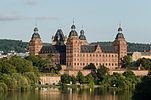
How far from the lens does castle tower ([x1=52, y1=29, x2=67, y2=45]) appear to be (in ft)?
536

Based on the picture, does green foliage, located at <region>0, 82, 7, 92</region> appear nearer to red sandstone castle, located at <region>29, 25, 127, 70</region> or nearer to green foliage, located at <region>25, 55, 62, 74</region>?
green foliage, located at <region>25, 55, 62, 74</region>

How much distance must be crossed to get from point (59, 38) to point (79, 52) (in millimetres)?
17460

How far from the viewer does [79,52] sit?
149 m

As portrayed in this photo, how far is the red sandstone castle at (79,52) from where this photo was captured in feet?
487

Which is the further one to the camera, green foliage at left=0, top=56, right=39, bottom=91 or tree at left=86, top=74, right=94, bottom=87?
tree at left=86, top=74, right=94, bottom=87

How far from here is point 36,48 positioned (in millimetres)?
157250

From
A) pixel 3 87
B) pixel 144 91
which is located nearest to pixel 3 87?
pixel 3 87

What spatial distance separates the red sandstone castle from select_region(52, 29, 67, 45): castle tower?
2392 millimetres

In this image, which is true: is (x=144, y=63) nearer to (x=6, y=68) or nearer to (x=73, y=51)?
(x=73, y=51)

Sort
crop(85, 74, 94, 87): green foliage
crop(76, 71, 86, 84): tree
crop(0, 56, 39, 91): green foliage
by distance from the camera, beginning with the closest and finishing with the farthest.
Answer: crop(0, 56, 39, 91): green foliage → crop(85, 74, 94, 87): green foliage → crop(76, 71, 86, 84): tree

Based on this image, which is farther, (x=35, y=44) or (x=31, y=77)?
(x=35, y=44)

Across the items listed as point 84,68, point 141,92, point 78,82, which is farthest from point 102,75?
point 141,92

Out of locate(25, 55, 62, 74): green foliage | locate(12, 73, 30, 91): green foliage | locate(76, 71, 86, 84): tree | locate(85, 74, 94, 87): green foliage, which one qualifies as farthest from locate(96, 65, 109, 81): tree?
locate(12, 73, 30, 91): green foliage

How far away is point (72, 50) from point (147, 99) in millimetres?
89103
